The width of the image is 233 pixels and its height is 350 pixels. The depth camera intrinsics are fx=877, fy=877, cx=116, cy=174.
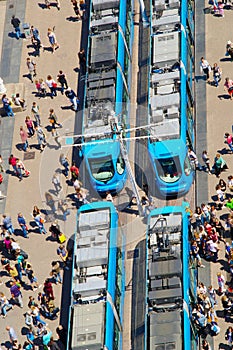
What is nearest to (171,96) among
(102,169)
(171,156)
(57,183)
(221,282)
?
(171,156)

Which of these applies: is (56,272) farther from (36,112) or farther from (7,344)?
(36,112)

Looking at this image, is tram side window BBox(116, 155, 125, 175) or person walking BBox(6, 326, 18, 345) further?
tram side window BBox(116, 155, 125, 175)

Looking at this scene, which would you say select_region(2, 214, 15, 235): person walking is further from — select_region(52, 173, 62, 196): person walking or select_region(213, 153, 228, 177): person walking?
select_region(213, 153, 228, 177): person walking

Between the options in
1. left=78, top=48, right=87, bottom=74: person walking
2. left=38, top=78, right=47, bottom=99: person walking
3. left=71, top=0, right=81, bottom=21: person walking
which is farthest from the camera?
left=71, top=0, right=81, bottom=21: person walking

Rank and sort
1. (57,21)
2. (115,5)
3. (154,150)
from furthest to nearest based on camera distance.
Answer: (57,21) < (115,5) < (154,150)

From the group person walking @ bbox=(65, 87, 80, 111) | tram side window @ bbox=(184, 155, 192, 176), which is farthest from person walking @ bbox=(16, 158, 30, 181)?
tram side window @ bbox=(184, 155, 192, 176)

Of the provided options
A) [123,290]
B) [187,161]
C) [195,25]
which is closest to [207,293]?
[123,290]

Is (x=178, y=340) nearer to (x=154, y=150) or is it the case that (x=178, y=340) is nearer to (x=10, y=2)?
(x=154, y=150)
